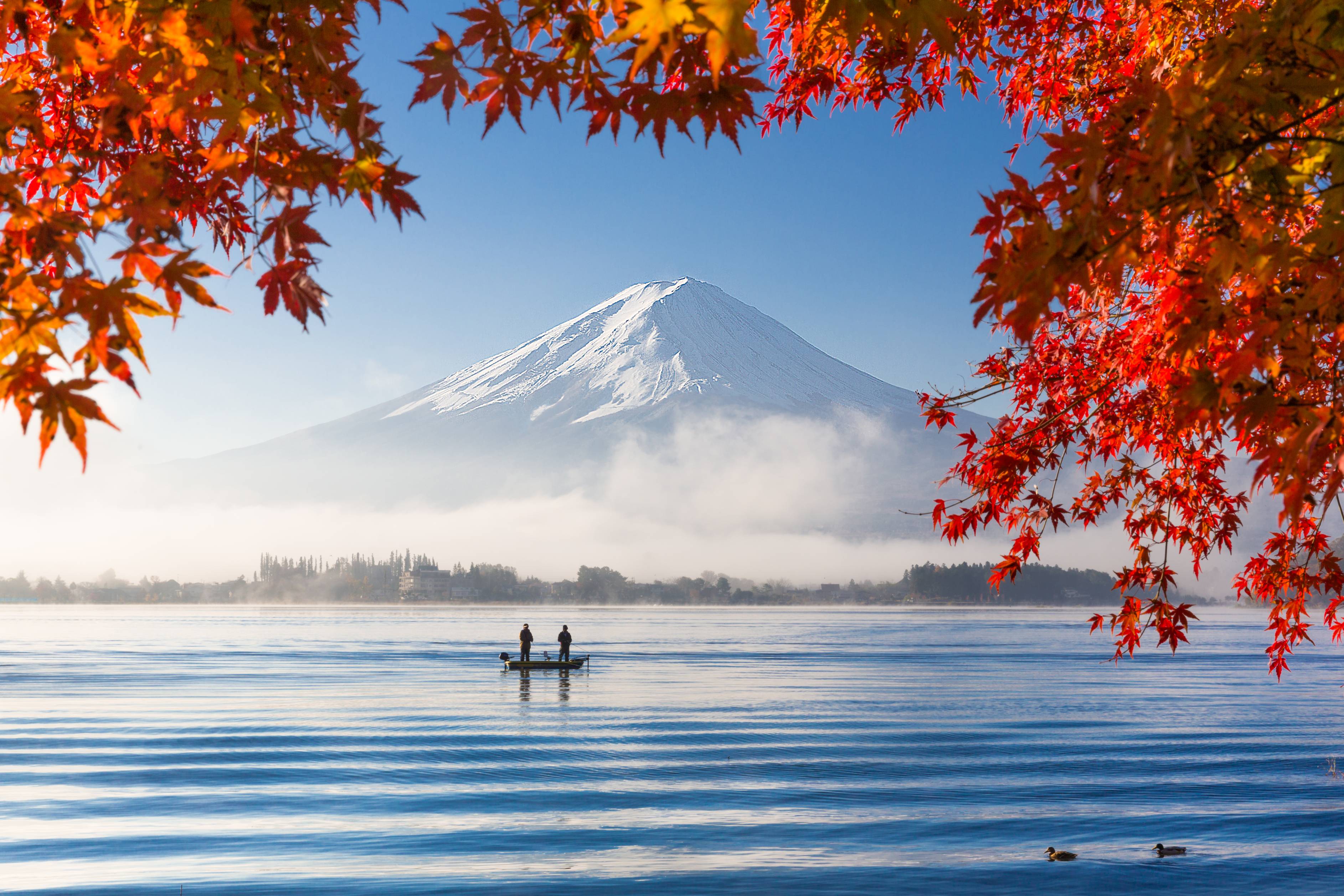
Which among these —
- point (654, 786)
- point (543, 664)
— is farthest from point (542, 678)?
point (654, 786)

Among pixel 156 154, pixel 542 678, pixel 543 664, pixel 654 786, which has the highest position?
pixel 156 154

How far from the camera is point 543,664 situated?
149ft

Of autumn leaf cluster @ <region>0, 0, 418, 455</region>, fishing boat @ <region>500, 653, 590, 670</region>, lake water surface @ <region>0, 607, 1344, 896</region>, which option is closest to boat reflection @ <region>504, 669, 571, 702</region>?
fishing boat @ <region>500, 653, 590, 670</region>

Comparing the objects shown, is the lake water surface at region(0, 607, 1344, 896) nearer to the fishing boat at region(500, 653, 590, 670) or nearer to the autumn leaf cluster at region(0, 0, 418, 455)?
the fishing boat at region(500, 653, 590, 670)

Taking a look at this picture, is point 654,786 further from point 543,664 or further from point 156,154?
point 543,664

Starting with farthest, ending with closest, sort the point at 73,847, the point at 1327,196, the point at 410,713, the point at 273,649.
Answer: the point at 273,649 → the point at 410,713 → the point at 73,847 → the point at 1327,196

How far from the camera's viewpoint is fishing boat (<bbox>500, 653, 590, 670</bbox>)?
45.1 meters

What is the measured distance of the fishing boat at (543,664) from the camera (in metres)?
45.1

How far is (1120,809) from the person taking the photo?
17219mm

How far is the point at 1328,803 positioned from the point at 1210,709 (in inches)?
850

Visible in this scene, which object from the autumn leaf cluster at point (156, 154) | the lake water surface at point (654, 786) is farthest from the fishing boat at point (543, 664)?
the autumn leaf cluster at point (156, 154)

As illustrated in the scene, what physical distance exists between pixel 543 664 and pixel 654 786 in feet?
91.0

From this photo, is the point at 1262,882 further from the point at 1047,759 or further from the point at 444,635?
the point at 444,635

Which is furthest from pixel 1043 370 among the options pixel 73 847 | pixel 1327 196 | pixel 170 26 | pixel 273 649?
pixel 273 649
